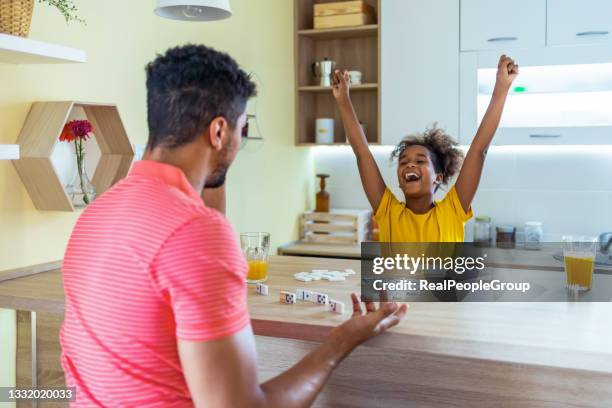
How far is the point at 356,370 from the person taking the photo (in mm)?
1509

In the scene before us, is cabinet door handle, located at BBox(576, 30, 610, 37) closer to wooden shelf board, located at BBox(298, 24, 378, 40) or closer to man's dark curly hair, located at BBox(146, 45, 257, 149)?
wooden shelf board, located at BBox(298, 24, 378, 40)

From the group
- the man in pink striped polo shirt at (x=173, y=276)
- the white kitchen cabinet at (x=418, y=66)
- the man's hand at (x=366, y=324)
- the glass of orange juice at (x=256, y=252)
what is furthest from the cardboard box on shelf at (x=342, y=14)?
the man in pink striped polo shirt at (x=173, y=276)

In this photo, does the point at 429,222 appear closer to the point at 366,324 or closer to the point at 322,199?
the point at 366,324

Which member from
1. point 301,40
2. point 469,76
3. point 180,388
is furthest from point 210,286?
point 301,40

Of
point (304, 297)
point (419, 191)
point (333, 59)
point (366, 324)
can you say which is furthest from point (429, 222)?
point (333, 59)

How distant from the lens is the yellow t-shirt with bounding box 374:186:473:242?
217cm

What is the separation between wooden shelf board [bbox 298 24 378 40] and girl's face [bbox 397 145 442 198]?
154 centimetres

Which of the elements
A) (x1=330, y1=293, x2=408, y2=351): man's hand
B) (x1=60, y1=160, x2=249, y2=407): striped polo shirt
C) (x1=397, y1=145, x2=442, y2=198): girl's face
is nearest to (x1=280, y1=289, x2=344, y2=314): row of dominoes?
(x1=330, y1=293, x2=408, y2=351): man's hand

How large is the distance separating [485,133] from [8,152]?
1.39m

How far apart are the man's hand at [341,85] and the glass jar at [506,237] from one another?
6.03 feet

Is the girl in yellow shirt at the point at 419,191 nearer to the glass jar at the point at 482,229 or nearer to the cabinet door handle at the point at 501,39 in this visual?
the cabinet door handle at the point at 501,39

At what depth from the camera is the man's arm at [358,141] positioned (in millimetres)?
1979

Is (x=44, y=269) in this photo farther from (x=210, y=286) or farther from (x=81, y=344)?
(x=210, y=286)

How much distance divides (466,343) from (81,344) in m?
0.71
